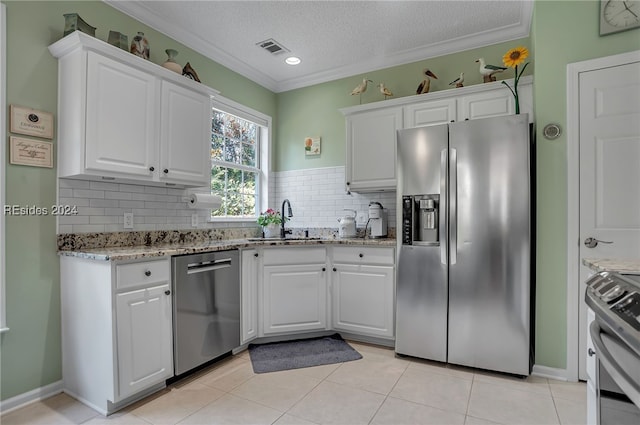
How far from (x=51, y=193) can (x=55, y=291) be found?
62cm

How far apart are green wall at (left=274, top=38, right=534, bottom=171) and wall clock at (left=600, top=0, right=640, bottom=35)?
2.17 feet

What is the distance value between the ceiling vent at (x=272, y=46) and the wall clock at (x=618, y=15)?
2.45m

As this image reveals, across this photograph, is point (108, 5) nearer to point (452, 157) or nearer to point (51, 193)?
point (51, 193)

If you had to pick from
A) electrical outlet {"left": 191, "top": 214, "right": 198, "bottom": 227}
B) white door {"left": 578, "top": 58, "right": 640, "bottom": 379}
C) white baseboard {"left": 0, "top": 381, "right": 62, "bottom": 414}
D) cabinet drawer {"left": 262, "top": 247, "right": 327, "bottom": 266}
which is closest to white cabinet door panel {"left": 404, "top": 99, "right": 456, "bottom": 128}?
white door {"left": 578, "top": 58, "right": 640, "bottom": 379}

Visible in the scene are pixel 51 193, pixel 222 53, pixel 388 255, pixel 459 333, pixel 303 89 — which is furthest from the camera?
pixel 303 89

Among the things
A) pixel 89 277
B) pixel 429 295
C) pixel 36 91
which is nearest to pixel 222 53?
pixel 36 91

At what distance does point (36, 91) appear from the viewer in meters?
2.09

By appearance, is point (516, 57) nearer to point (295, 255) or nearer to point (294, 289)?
point (295, 255)

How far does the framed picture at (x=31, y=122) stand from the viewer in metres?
1.99

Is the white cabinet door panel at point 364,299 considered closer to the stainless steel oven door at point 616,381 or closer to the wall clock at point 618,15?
the stainless steel oven door at point 616,381

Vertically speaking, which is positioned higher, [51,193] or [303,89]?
[303,89]

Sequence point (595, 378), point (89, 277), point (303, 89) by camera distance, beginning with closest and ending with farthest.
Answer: point (595, 378)
point (89, 277)
point (303, 89)

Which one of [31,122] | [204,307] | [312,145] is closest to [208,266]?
[204,307]

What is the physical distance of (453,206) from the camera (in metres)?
2.48
